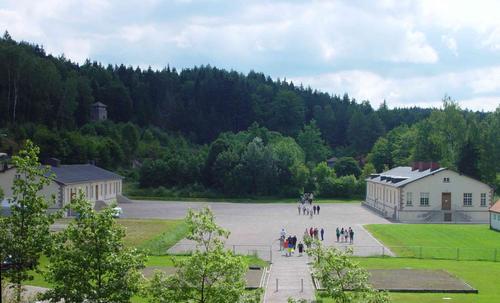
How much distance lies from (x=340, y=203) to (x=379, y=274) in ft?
167

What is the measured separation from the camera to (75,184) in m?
61.6

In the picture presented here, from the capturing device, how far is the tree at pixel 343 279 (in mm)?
13836

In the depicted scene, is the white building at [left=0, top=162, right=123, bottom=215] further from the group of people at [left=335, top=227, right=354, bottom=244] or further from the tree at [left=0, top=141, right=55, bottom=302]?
the tree at [left=0, top=141, right=55, bottom=302]

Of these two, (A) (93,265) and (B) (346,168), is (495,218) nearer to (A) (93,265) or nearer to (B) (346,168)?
(A) (93,265)

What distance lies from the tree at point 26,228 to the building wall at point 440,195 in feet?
163

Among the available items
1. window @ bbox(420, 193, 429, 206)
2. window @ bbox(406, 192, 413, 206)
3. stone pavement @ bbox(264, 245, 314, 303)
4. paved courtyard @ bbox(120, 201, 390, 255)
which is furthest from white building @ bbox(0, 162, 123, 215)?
window @ bbox(420, 193, 429, 206)

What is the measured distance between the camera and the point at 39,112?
101 meters

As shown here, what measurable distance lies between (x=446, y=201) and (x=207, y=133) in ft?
261

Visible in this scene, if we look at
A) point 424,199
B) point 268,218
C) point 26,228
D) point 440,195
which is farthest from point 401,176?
point 26,228

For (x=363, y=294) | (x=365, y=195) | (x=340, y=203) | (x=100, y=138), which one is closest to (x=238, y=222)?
(x=340, y=203)

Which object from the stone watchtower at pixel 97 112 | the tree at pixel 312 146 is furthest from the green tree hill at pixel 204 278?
the stone watchtower at pixel 97 112

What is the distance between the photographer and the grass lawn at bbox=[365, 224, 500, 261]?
37625mm

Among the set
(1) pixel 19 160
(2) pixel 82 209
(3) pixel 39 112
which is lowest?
(2) pixel 82 209

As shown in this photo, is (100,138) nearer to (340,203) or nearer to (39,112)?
(39,112)
